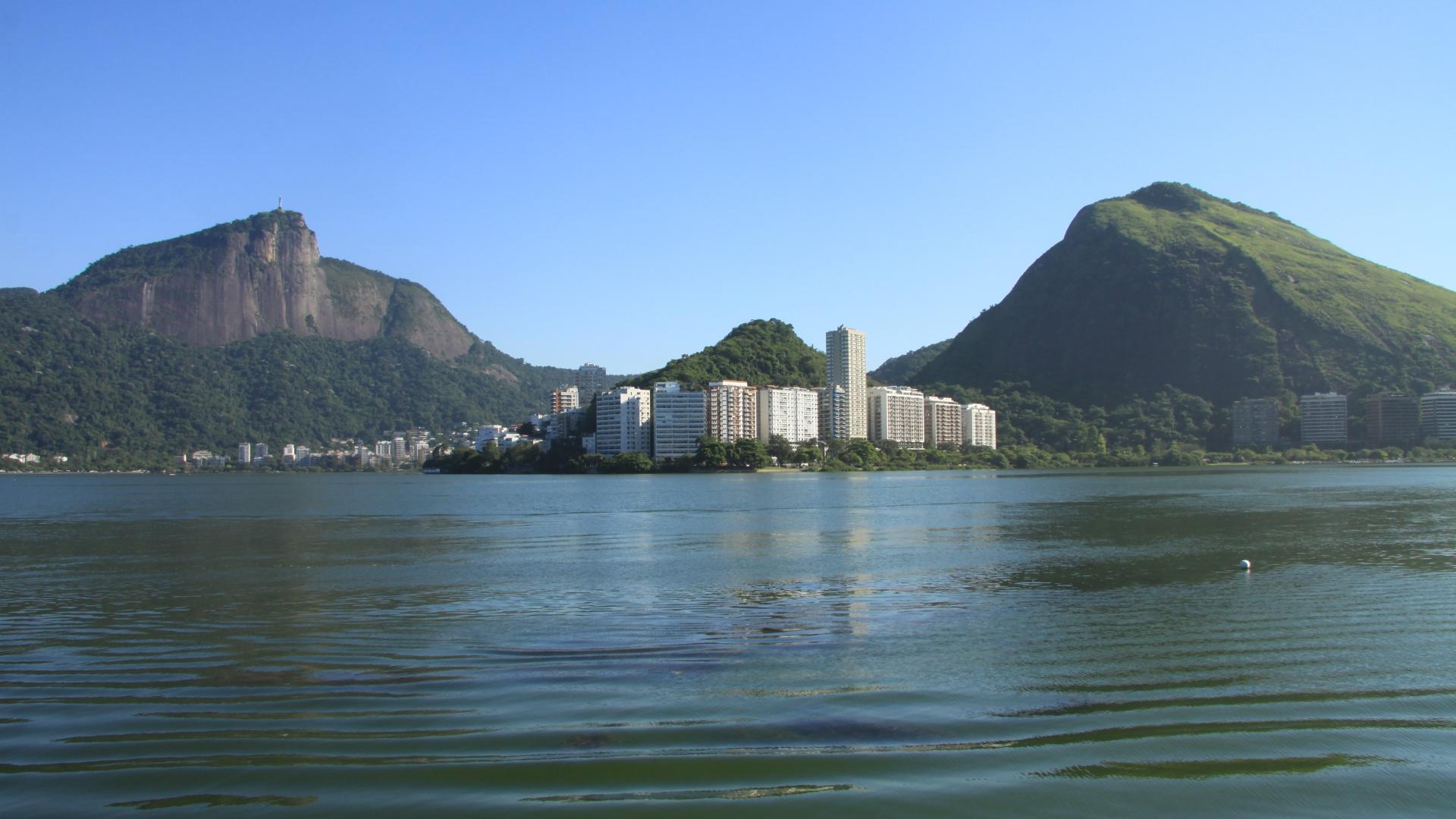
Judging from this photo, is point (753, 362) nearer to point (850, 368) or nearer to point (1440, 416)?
point (850, 368)

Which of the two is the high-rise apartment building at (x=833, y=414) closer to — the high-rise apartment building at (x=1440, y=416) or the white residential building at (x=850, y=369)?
the white residential building at (x=850, y=369)

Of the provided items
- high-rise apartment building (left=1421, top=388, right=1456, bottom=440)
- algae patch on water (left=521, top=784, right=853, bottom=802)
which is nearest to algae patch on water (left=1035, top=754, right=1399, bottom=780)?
algae patch on water (left=521, top=784, right=853, bottom=802)

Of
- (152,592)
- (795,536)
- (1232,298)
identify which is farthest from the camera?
(1232,298)

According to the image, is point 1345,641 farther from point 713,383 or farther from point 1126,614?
point 713,383

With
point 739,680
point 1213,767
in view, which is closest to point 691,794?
point 739,680

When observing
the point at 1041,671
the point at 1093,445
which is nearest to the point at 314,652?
the point at 1041,671

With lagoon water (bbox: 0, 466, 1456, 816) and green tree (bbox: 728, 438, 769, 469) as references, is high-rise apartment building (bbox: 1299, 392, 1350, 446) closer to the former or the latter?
green tree (bbox: 728, 438, 769, 469)

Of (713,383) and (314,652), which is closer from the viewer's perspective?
(314,652)

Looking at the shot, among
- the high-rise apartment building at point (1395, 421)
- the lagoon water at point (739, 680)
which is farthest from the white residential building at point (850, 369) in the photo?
the lagoon water at point (739, 680)
